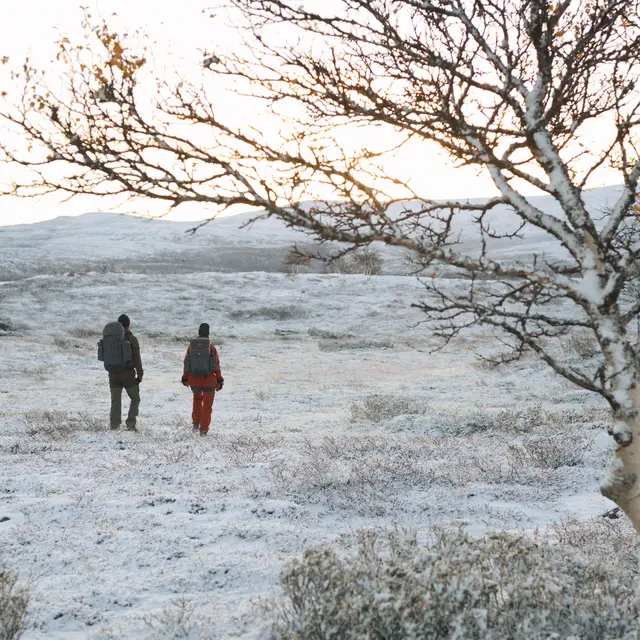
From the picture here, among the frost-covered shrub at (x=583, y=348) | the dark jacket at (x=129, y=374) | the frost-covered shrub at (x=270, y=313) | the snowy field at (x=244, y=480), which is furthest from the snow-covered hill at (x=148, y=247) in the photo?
the dark jacket at (x=129, y=374)

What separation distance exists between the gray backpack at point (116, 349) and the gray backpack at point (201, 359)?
1.09m

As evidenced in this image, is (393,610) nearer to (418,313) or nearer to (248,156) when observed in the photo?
(248,156)

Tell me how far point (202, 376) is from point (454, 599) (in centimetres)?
768

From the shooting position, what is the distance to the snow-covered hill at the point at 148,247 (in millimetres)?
71812

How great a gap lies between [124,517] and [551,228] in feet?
15.3

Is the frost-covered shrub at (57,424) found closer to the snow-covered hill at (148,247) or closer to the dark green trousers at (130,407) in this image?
the dark green trousers at (130,407)

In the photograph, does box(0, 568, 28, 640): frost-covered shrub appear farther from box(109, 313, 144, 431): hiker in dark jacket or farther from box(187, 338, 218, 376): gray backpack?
box(109, 313, 144, 431): hiker in dark jacket

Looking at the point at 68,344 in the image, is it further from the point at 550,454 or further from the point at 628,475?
the point at 628,475

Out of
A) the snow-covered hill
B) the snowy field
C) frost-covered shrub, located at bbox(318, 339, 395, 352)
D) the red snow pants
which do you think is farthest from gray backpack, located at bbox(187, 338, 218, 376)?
the snow-covered hill

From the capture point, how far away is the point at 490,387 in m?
16.0

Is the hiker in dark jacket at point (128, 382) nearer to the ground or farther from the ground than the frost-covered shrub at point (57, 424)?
farther from the ground

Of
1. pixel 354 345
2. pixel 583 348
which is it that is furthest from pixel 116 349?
pixel 354 345

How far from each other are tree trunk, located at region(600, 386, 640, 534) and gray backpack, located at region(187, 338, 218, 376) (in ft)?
25.5

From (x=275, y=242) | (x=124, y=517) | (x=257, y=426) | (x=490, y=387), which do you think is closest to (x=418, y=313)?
(x=490, y=387)
